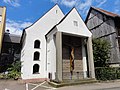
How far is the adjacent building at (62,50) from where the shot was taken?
14.9 metres

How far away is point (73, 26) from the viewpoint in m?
15.3

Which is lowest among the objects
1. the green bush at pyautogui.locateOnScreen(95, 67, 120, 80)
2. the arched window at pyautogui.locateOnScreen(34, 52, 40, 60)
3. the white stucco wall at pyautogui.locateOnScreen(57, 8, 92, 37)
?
the green bush at pyautogui.locateOnScreen(95, 67, 120, 80)

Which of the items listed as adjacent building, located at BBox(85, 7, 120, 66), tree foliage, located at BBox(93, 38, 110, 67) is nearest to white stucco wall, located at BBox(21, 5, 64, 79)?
tree foliage, located at BBox(93, 38, 110, 67)

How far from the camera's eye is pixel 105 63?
19234 millimetres

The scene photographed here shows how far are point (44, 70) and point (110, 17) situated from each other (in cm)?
1383

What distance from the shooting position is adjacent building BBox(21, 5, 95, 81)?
587 inches

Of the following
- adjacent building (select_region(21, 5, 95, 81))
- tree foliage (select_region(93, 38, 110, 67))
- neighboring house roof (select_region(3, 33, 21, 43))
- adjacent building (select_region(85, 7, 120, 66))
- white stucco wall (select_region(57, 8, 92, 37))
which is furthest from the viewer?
neighboring house roof (select_region(3, 33, 21, 43))

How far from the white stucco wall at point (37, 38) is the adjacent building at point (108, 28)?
858cm

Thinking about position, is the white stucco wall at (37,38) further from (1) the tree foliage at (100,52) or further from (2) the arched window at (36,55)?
(1) the tree foliage at (100,52)

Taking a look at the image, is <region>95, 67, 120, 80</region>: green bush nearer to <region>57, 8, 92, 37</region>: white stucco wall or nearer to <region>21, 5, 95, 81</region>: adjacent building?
<region>21, 5, 95, 81</region>: adjacent building

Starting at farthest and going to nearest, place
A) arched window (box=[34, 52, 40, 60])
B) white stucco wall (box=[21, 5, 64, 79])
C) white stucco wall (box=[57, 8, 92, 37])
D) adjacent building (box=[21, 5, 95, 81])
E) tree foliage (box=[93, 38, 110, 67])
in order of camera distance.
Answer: tree foliage (box=[93, 38, 110, 67]) < arched window (box=[34, 52, 40, 60]) < white stucco wall (box=[21, 5, 64, 79]) < adjacent building (box=[21, 5, 95, 81]) < white stucco wall (box=[57, 8, 92, 37])

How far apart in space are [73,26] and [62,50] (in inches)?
130

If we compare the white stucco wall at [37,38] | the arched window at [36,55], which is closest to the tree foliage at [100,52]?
the white stucco wall at [37,38]

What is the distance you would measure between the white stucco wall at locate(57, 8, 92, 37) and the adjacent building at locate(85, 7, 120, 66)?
6214 mm
